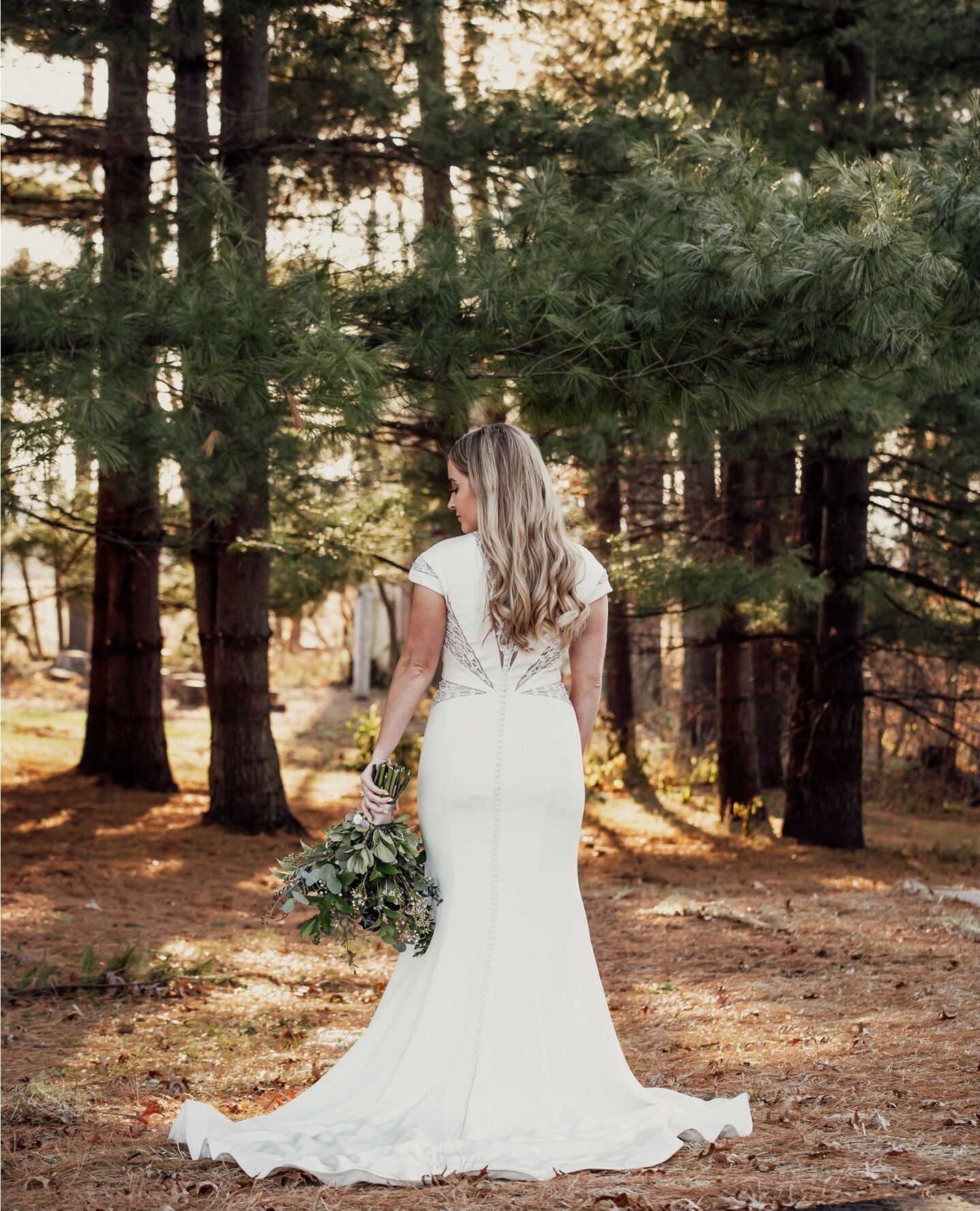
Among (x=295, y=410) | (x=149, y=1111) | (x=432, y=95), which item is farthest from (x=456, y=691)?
(x=432, y=95)

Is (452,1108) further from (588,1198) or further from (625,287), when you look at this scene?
(625,287)

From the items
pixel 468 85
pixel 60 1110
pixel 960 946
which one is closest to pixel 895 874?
pixel 960 946

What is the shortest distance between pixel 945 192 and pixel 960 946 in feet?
13.4

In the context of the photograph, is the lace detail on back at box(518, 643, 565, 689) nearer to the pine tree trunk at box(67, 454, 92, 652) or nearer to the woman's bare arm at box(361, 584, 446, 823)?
the woman's bare arm at box(361, 584, 446, 823)

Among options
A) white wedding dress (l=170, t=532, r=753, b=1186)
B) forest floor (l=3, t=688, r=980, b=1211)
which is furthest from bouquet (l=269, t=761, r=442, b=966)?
forest floor (l=3, t=688, r=980, b=1211)

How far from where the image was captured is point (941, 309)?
487cm

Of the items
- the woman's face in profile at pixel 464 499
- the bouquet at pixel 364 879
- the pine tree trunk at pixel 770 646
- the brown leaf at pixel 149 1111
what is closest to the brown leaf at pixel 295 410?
the woman's face in profile at pixel 464 499

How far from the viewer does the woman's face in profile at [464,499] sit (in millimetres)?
3842

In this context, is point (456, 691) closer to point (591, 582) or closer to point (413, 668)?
point (413, 668)

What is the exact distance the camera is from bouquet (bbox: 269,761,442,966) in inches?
145

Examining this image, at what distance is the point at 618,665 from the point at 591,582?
10945 mm

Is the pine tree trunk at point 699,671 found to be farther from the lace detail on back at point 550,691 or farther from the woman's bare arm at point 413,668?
the woman's bare arm at point 413,668

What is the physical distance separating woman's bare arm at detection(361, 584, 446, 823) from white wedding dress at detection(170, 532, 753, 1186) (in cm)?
5

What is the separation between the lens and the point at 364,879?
145 inches
